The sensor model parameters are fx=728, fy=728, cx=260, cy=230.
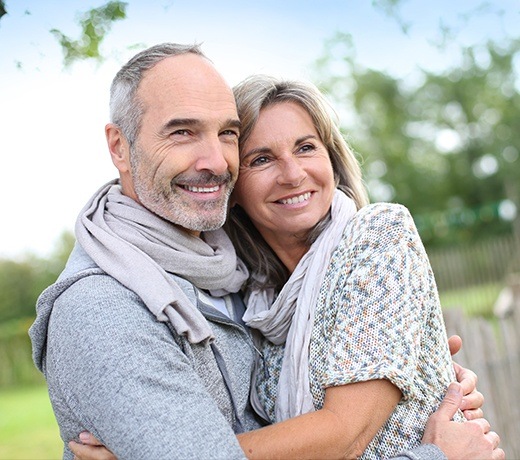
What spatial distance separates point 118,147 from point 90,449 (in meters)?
1.12

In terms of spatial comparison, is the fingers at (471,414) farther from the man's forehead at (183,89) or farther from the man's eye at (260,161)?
the man's forehead at (183,89)

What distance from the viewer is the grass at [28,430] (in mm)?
9109

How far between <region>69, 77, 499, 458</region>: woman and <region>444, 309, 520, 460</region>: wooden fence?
2.43 metres

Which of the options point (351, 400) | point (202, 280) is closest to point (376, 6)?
point (202, 280)

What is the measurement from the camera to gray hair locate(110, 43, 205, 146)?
2.67 m

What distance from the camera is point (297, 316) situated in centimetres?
267

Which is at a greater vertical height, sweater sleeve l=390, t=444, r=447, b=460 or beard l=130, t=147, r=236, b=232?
beard l=130, t=147, r=236, b=232

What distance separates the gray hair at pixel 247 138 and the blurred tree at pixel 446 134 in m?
26.5

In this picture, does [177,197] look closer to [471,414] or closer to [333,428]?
[333,428]

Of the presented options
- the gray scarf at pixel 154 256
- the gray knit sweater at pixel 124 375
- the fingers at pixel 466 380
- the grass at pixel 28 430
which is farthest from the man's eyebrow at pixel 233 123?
the grass at pixel 28 430

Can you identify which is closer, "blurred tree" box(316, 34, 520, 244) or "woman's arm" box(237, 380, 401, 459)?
"woman's arm" box(237, 380, 401, 459)

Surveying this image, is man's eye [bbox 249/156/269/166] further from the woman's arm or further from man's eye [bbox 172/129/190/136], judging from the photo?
the woman's arm

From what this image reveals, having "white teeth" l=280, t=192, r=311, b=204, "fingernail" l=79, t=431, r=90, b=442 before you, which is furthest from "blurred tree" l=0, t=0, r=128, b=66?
"fingernail" l=79, t=431, r=90, b=442

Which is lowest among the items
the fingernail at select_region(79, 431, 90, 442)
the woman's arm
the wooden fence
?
the wooden fence
